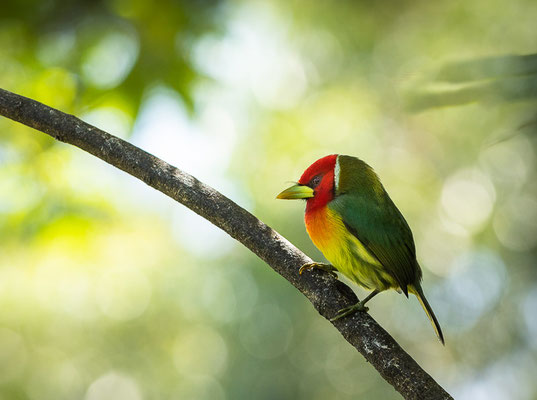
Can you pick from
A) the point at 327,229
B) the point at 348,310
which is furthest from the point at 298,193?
the point at 348,310

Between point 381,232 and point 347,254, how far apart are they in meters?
0.18

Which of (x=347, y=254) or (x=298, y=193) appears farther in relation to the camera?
(x=298, y=193)

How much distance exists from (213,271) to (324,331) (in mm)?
1795

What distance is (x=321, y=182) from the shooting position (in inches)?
113

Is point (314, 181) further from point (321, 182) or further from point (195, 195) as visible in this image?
point (195, 195)

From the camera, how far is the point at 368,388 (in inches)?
338

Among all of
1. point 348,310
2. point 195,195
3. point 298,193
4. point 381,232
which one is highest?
point 298,193

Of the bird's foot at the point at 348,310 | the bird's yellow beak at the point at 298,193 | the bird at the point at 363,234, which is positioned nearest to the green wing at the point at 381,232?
the bird at the point at 363,234

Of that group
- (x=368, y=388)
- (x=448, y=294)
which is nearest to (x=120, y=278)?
(x=368, y=388)

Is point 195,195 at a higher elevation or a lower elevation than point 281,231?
lower

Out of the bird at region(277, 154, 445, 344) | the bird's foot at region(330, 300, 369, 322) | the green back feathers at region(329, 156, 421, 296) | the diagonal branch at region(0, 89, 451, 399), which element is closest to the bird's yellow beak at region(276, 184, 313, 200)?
the bird at region(277, 154, 445, 344)

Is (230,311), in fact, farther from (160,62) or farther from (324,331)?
(160,62)

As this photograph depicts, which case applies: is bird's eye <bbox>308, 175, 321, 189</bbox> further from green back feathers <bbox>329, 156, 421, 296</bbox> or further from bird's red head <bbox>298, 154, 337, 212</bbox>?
green back feathers <bbox>329, 156, 421, 296</bbox>

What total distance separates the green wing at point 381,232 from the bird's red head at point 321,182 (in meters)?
0.07
